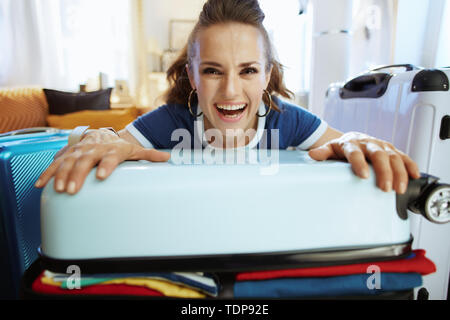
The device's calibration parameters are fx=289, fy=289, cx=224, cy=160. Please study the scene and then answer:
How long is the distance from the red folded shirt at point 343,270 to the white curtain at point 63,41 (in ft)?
9.63

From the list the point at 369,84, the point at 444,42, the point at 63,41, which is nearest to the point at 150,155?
the point at 369,84

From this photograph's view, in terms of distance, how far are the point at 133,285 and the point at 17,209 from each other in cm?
39

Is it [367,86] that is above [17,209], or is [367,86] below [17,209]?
above

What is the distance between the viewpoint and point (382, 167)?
382 millimetres

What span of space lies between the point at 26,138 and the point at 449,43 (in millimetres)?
1575

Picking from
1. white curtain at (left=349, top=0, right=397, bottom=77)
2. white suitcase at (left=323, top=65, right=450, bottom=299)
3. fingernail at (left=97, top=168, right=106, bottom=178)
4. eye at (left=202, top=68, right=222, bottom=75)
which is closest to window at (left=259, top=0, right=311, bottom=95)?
white curtain at (left=349, top=0, right=397, bottom=77)

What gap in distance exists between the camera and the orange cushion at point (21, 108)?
1.82 metres

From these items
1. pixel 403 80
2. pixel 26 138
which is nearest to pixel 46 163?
pixel 26 138

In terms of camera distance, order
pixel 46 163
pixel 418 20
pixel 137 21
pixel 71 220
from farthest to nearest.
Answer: pixel 137 21 → pixel 418 20 → pixel 46 163 → pixel 71 220

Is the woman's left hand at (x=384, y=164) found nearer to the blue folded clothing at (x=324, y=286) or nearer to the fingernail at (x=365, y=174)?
the fingernail at (x=365, y=174)

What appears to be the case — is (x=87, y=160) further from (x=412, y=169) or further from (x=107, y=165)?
(x=412, y=169)

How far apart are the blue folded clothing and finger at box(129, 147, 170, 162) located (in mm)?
224
